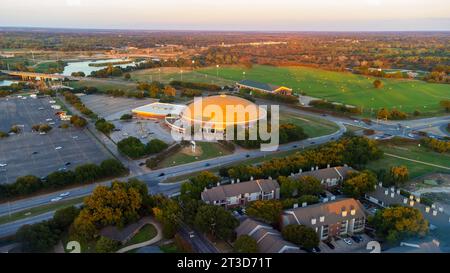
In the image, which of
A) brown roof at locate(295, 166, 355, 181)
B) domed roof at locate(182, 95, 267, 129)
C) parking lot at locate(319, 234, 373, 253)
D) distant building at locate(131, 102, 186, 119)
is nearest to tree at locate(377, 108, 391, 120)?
domed roof at locate(182, 95, 267, 129)

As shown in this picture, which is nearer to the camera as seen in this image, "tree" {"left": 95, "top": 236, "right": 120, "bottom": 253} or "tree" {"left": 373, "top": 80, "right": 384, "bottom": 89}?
"tree" {"left": 95, "top": 236, "right": 120, "bottom": 253}

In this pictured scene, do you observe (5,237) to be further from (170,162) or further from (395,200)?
(395,200)

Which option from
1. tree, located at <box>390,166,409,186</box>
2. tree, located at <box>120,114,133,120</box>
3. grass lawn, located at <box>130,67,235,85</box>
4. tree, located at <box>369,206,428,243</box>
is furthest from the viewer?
grass lawn, located at <box>130,67,235,85</box>

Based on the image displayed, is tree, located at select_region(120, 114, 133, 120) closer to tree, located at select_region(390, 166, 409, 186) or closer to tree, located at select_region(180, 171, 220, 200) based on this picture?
tree, located at select_region(180, 171, 220, 200)

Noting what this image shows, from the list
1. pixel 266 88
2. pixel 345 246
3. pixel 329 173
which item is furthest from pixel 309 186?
pixel 266 88

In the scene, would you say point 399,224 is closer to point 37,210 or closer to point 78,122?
point 37,210

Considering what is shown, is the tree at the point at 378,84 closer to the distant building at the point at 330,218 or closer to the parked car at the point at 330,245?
the distant building at the point at 330,218
